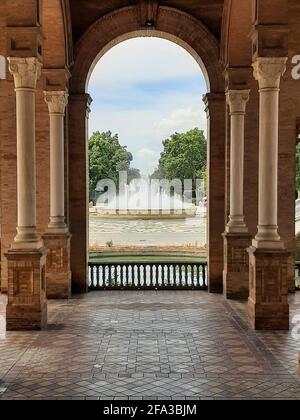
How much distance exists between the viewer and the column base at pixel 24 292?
1176cm

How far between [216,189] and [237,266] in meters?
2.39

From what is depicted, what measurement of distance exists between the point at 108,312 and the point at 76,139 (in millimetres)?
5427

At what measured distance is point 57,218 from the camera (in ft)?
52.8

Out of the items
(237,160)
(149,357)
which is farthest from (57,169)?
(149,357)

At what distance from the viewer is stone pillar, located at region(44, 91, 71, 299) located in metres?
15.8

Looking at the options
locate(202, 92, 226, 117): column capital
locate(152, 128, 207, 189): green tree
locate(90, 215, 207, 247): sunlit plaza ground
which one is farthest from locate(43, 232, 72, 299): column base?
locate(152, 128, 207, 189): green tree

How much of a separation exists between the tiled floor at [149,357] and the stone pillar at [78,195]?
2782 millimetres

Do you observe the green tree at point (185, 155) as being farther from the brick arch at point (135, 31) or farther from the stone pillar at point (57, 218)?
the stone pillar at point (57, 218)

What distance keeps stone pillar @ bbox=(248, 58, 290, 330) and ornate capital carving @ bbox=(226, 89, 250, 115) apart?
355 cm

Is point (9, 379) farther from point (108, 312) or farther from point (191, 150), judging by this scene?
point (191, 150)

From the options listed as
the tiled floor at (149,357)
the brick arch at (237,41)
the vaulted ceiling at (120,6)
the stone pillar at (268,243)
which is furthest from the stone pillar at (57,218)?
the stone pillar at (268,243)

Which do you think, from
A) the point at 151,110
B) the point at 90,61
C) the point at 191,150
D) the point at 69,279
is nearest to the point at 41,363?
the point at 69,279

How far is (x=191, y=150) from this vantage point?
59.2 metres

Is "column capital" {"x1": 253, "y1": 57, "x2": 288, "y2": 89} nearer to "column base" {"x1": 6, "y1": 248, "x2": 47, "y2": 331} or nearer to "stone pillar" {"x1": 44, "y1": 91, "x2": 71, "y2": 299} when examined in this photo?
"column base" {"x1": 6, "y1": 248, "x2": 47, "y2": 331}
